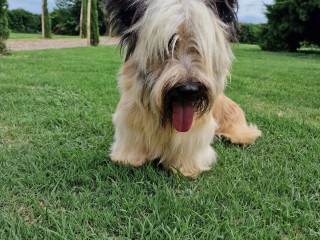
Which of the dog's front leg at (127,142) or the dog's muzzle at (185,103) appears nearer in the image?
the dog's muzzle at (185,103)

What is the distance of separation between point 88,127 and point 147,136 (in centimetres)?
133

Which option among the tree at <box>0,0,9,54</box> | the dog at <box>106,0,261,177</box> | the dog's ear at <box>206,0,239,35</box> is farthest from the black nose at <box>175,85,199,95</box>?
the tree at <box>0,0,9,54</box>

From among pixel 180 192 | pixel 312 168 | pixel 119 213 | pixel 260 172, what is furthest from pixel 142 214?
pixel 312 168

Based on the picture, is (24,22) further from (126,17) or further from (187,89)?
(187,89)

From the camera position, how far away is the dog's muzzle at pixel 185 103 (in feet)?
7.97

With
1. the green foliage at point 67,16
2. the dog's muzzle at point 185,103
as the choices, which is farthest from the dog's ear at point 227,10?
the green foliage at point 67,16

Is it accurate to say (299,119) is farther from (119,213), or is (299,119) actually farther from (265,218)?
(119,213)

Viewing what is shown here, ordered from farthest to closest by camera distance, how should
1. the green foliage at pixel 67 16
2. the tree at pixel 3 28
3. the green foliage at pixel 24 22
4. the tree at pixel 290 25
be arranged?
the green foliage at pixel 67 16 < the green foliage at pixel 24 22 < the tree at pixel 290 25 < the tree at pixel 3 28

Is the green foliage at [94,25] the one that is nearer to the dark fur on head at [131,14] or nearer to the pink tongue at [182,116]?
the dark fur on head at [131,14]

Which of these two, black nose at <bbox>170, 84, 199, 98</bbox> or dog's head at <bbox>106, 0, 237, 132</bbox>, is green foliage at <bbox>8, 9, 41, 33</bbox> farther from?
black nose at <bbox>170, 84, 199, 98</bbox>

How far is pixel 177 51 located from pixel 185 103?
346 mm

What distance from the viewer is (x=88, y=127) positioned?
4.14 meters

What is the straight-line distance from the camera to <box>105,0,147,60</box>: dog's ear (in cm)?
263

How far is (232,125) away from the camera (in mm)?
3984
